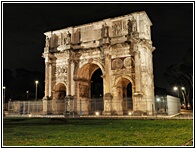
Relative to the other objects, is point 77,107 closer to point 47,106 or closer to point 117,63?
point 47,106

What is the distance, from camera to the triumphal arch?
2398 centimetres

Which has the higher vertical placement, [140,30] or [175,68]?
[140,30]

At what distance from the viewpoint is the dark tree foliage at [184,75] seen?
38.5 metres

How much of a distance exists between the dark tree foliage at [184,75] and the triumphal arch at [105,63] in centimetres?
1428

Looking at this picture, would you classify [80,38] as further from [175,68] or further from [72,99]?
[175,68]

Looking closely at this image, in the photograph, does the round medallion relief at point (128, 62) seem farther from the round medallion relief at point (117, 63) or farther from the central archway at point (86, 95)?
the central archway at point (86, 95)

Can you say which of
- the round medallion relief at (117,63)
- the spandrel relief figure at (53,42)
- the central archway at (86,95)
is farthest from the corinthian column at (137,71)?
the spandrel relief figure at (53,42)

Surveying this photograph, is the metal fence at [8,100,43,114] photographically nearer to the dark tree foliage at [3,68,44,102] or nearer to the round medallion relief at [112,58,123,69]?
the round medallion relief at [112,58,123,69]

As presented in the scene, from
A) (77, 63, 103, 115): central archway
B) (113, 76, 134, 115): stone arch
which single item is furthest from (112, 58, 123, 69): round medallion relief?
(77, 63, 103, 115): central archway

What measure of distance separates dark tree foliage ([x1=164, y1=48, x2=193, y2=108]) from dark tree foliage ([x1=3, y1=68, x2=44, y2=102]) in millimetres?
30226

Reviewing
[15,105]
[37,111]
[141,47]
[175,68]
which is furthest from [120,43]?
[175,68]

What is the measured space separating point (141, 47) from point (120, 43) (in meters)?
2.24

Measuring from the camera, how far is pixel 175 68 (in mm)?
42281

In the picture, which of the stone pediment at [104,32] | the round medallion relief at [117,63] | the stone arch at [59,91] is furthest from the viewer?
the stone arch at [59,91]
